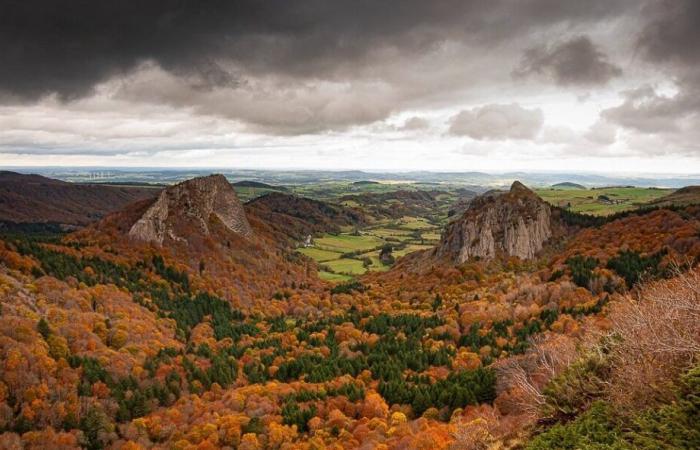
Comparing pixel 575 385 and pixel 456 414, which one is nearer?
pixel 575 385

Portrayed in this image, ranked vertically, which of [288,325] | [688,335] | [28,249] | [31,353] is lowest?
[288,325]

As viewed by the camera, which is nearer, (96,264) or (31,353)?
(31,353)

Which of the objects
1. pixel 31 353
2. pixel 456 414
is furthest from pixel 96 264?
pixel 456 414

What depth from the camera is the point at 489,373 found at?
95062mm

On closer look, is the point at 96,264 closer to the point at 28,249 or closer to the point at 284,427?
the point at 28,249

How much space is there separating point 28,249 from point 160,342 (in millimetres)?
62530

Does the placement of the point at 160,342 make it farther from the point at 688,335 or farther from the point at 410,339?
the point at 688,335

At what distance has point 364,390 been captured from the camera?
10481 centimetres

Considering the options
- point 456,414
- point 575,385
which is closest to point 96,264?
point 456,414

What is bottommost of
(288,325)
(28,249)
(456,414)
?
(288,325)

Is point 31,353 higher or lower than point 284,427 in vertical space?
higher

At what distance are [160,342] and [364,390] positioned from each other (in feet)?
215

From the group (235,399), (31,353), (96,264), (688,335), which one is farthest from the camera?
(96,264)

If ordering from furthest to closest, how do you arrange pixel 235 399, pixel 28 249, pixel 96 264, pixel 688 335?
pixel 96 264
pixel 28 249
pixel 235 399
pixel 688 335
